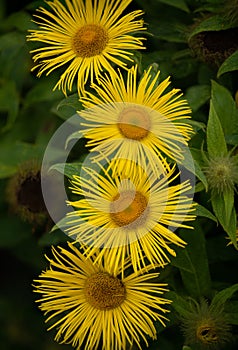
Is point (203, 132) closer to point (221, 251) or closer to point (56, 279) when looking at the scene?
point (221, 251)

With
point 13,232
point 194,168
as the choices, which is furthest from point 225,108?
point 13,232

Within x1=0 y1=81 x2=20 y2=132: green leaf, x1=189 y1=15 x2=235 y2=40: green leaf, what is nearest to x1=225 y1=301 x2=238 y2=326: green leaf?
x1=189 y1=15 x2=235 y2=40: green leaf

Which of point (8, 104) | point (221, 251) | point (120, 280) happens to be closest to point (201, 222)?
point (221, 251)

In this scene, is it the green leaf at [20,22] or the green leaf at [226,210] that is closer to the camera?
the green leaf at [226,210]

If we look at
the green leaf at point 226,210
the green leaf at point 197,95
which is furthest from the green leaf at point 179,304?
the green leaf at point 197,95

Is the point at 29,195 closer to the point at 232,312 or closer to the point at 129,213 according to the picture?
the point at 129,213

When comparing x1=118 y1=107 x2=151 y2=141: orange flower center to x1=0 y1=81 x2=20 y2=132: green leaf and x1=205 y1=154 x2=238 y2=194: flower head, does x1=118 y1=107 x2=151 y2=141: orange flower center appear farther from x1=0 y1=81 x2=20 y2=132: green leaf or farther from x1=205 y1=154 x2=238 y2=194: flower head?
x1=0 y1=81 x2=20 y2=132: green leaf

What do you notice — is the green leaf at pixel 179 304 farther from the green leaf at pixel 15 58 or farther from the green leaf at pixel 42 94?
the green leaf at pixel 15 58
